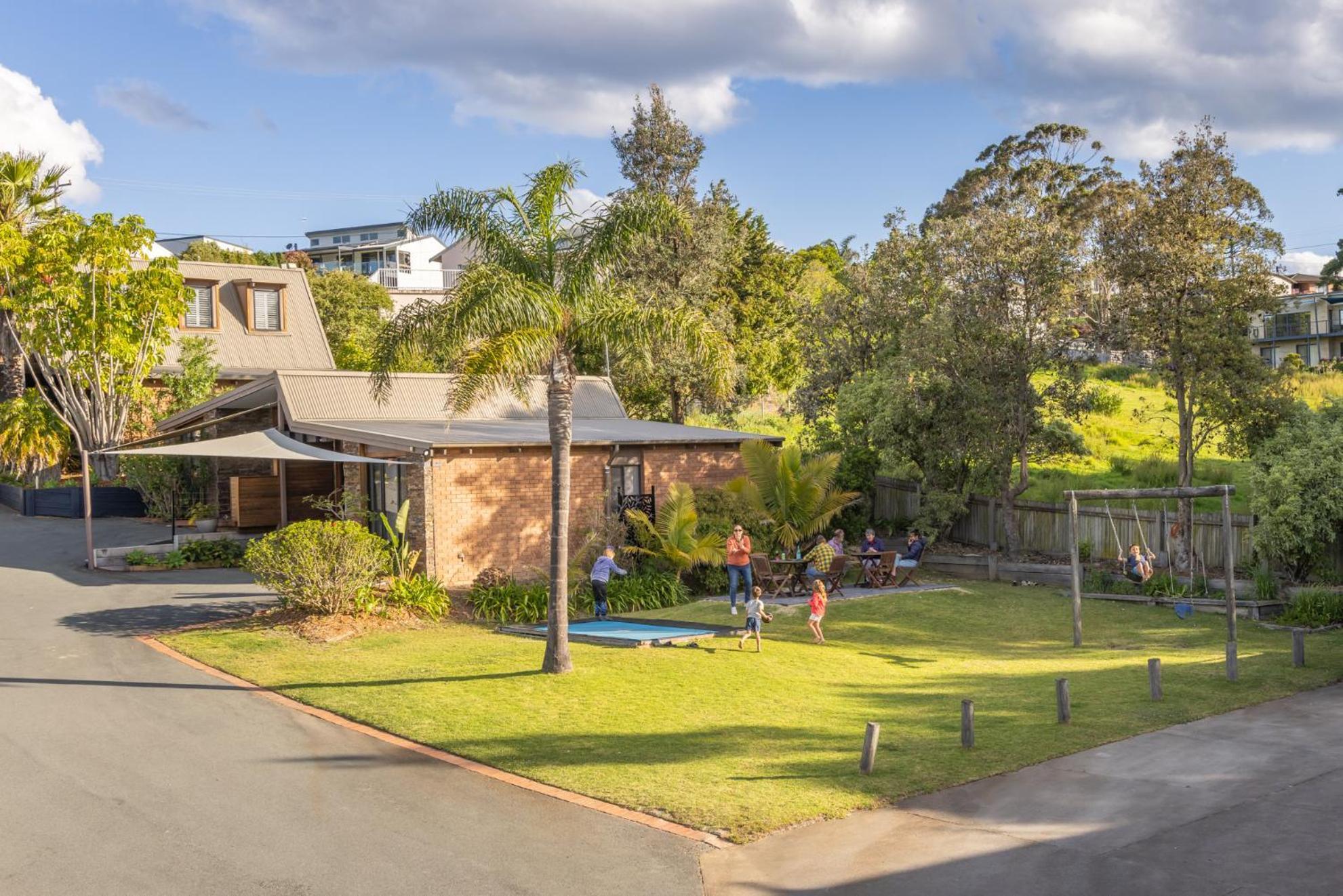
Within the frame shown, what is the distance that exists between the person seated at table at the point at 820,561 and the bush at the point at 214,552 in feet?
40.9

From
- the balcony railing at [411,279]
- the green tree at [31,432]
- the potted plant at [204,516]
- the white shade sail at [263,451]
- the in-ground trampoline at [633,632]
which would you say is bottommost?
the in-ground trampoline at [633,632]

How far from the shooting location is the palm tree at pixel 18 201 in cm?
3347

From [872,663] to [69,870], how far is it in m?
10.8

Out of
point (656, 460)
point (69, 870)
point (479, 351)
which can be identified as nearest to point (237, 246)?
point (656, 460)

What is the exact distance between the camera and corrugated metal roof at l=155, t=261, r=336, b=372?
37156 millimetres

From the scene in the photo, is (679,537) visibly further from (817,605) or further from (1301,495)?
(1301,495)

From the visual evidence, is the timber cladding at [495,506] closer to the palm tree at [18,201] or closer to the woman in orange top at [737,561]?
the woman in orange top at [737,561]

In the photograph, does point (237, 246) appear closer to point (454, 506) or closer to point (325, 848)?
point (454, 506)

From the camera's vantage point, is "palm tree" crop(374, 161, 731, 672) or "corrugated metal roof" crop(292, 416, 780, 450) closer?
"palm tree" crop(374, 161, 731, 672)

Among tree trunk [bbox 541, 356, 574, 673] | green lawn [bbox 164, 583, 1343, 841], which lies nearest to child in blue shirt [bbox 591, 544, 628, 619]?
green lawn [bbox 164, 583, 1343, 841]

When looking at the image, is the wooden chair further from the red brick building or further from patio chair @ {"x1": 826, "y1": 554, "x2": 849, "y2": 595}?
the red brick building

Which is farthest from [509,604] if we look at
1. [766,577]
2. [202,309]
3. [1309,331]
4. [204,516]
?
[1309,331]

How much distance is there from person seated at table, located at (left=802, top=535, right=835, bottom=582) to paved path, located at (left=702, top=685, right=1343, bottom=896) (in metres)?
8.71

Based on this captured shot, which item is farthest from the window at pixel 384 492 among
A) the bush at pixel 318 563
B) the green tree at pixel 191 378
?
the green tree at pixel 191 378
